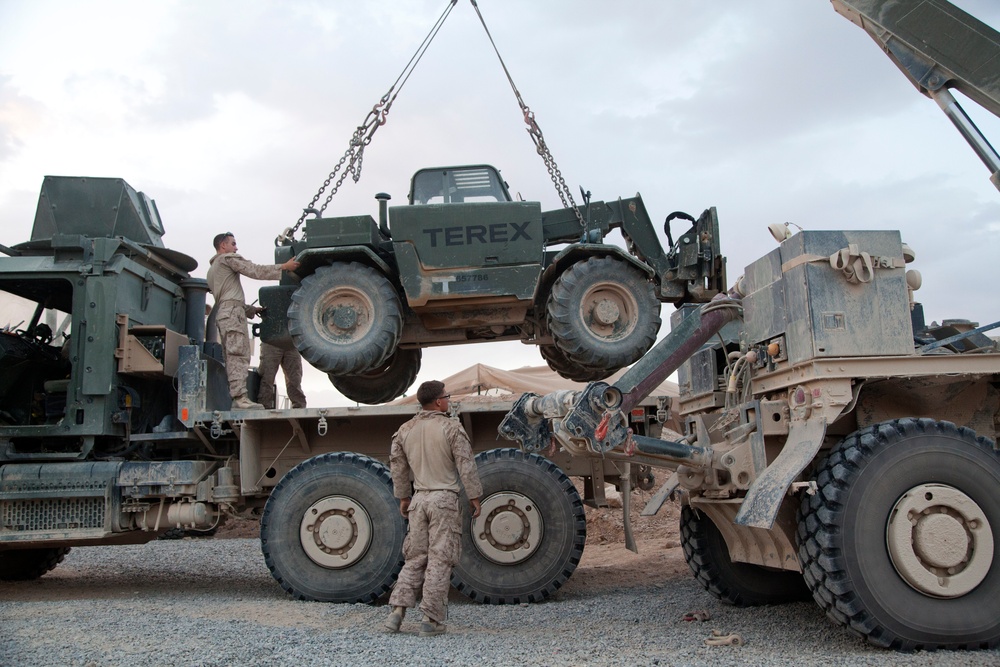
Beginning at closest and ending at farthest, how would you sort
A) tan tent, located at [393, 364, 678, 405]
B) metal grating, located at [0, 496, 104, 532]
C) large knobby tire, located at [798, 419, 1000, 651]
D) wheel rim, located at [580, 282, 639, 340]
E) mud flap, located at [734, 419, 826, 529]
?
large knobby tire, located at [798, 419, 1000, 651]
mud flap, located at [734, 419, 826, 529]
metal grating, located at [0, 496, 104, 532]
wheel rim, located at [580, 282, 639, 340]
tan tent, located at [393, 364, 678, 405]

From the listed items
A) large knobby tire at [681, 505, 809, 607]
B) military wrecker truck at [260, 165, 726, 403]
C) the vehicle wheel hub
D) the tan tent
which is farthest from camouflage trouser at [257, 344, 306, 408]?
the tan tent

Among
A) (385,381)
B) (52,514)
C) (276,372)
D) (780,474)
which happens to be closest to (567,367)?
(385,381)

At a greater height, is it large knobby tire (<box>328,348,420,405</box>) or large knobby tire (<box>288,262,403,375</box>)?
large knobby tire (<box>288,262,403,375</box>)

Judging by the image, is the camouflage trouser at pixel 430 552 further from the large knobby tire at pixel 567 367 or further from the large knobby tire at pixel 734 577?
the large knobby tire at pixel 567 367

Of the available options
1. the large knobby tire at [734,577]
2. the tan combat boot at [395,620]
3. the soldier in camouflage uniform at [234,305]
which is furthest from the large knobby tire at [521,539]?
the soldier in camouflage uniform at [234,305]

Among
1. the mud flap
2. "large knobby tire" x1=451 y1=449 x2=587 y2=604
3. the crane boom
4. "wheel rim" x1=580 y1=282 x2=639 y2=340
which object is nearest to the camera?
the mud flap

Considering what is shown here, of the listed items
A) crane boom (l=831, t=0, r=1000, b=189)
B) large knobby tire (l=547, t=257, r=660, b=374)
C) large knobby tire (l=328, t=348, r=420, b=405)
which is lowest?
large knobby tire (l=328, t=348, r=420, b=405)

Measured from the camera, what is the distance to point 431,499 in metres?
5.19

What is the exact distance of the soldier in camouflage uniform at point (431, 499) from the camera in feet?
16.5

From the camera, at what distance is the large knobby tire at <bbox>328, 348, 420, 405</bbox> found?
871 centimetres

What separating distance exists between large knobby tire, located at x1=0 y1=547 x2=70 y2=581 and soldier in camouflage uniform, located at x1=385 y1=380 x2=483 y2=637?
490 cm

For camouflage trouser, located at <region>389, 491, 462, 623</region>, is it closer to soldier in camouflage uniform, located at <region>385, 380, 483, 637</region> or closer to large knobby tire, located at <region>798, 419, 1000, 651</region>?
soldier in camouflage uniform, located at <region>385, 380, 483, 637</region>

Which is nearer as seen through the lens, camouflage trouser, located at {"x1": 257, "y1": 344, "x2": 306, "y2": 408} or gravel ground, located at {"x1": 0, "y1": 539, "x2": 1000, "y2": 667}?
gravel ground, located at {"x1": 0, "y1": 539, "x2": 1000, "y2": 667}

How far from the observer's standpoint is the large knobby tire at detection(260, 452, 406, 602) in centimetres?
642
